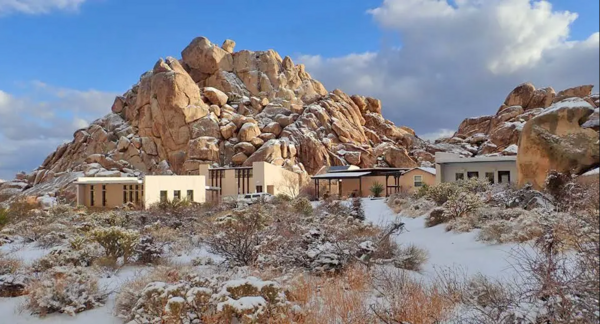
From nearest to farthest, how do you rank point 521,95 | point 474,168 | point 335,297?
point 335,297 → point 474,168 → point 521,95

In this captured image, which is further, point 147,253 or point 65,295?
point 147,253

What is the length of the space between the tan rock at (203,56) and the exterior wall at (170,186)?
46.4 metres

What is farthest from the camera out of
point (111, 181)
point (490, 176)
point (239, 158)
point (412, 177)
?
point (239, 158)

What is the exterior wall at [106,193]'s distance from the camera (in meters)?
35.2

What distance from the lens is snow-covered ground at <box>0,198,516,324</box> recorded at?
594 centimetres

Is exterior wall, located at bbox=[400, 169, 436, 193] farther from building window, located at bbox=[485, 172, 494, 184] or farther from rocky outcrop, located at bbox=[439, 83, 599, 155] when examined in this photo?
rocky outcrop, located at bbox=[439, 83, 599, 155]

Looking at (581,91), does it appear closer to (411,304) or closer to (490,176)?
(411,304)

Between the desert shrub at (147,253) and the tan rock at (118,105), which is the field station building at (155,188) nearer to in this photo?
the desert shrub at (147,253)

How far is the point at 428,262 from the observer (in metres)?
8.42

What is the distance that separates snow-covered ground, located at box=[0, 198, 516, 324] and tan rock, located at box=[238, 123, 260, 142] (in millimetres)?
48636

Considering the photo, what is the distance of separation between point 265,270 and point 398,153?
5606 cm

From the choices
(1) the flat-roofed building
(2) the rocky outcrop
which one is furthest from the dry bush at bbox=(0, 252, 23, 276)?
(2) the rocky outcrop

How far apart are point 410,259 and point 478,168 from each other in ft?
86.7

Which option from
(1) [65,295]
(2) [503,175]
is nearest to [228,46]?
(2) [503,175]
